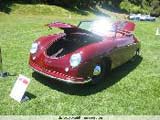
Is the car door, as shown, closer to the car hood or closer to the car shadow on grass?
the car shadow on grass

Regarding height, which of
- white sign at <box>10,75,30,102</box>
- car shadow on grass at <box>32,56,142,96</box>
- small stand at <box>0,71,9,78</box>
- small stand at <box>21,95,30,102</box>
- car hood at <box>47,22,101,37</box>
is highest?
car hood at <box>47,22,101,37</box>

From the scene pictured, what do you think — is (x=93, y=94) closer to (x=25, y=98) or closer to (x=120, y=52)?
(x=25, y=98)

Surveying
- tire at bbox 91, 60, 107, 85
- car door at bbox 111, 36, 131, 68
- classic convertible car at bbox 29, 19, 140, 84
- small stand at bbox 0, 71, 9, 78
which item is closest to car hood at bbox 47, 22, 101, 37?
classic convertible car at bbox 29, 19, 140, 84

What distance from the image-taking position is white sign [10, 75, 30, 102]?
6.48 metres

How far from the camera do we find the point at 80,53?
704cm

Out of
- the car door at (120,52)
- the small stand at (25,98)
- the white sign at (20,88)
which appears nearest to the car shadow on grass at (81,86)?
the car door at (120,52)

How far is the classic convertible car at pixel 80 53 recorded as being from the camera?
275 inches

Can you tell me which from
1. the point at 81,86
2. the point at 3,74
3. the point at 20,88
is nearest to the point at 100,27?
the point at 81,86

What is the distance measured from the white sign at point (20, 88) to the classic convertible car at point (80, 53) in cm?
80

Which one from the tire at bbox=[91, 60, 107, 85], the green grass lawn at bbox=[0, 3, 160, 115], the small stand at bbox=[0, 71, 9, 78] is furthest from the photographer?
the small stand at bbox=[0, 71, 9, 78]

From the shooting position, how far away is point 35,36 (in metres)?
14.2

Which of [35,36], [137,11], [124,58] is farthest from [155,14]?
[124,58]

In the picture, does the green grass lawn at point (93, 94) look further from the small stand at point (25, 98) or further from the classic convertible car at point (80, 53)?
the classic convertible car at point (80, 53)

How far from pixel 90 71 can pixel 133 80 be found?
65.2 inches
